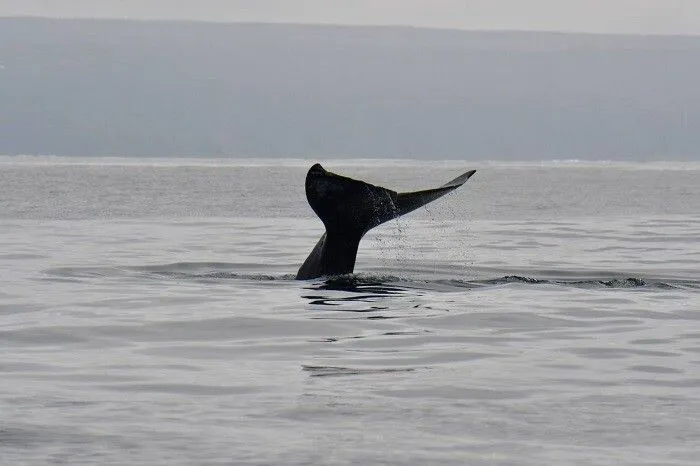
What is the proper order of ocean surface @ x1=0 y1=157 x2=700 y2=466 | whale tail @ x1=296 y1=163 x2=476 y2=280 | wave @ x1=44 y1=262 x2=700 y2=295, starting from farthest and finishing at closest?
wave @ x1=44 y1=262 x2=700 y2=295, whale tail @ x1=296 y1=163 x2=476 y2=280, ocean surface @ x1=0 y1=157 x2=700 y2=466

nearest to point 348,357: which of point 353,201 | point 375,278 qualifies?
point 353,201

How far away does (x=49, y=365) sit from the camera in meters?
8.46

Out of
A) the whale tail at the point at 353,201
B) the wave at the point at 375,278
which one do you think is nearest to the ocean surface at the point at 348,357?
the wave at the point at 375,278

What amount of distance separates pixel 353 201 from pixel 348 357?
3.44 metres

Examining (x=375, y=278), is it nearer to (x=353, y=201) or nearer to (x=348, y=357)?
(x=353, y=201)

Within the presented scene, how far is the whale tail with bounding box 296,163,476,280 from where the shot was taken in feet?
38.5

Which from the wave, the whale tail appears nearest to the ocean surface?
the wave

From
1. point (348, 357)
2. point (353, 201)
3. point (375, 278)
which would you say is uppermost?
point (353, 201)

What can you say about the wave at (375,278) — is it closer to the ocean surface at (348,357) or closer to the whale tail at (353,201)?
the ocean surface at (348,357)

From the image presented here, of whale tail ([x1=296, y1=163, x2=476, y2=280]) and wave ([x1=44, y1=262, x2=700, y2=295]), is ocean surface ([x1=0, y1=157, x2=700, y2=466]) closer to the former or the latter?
wave ([x1=44, y1=262, x2=700, y2=295])

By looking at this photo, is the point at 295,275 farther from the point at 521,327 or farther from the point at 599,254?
the point at 599,254

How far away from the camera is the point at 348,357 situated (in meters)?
8.82

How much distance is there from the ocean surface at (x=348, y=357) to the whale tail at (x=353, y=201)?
58 cm

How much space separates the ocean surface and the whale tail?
58cm
